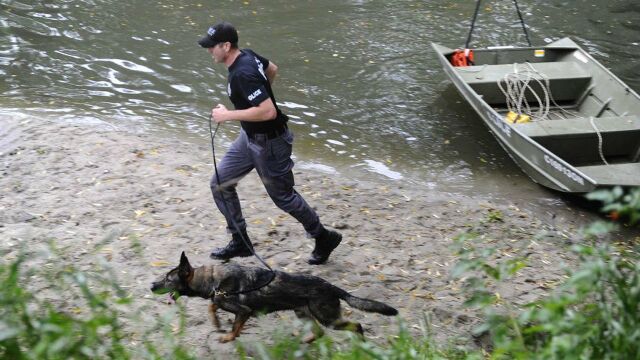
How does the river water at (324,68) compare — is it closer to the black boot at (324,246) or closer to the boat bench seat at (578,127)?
the boat bench seat at (578,127)

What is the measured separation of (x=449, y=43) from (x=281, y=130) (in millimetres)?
8506

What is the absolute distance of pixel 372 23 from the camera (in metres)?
14.3

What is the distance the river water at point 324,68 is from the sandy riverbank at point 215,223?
2.61 feet

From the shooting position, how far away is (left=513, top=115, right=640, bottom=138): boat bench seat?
8.61 metres

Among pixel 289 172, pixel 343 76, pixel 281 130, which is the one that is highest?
pixel 281 130

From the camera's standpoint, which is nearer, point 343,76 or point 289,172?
point 289,172

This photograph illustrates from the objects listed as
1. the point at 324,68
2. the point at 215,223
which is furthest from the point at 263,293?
the point at 324,68

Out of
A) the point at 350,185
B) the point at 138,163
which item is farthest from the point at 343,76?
the point at 138,163

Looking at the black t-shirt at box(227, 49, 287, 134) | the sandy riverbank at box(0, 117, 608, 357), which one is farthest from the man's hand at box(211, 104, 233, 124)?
the sandy riverbank at box(0, 117, 608, 357)

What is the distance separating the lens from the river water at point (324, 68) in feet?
31.3

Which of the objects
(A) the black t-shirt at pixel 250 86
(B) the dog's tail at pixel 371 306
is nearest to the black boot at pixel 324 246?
(A) the black t-shirt at pixel 250 86

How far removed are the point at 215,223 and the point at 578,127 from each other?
16.7ft

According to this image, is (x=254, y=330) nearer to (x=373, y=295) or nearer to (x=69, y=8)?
(x=373, y=295)

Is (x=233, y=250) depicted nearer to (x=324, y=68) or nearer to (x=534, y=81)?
(x=534, y=81)
